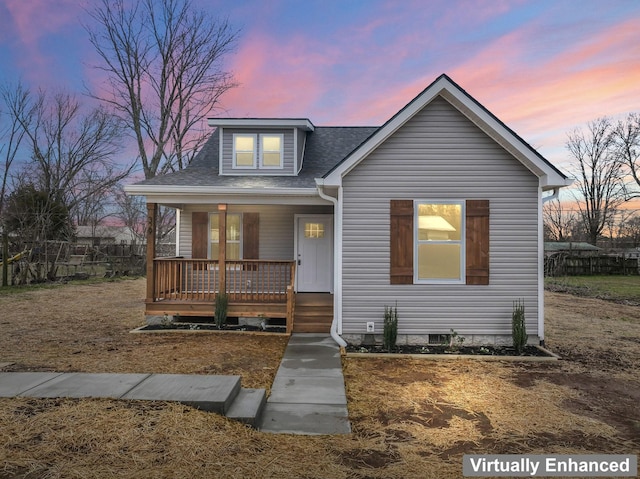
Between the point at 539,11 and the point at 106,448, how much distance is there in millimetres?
13559

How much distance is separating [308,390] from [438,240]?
160 inches

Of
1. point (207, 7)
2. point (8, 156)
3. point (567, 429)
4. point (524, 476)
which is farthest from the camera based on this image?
point (8, 156)

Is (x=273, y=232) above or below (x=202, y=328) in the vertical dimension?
above

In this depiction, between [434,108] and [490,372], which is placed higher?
[434,108]

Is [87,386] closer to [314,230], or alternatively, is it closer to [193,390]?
[193,390]

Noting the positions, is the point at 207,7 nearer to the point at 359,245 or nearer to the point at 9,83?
the point at 9,83

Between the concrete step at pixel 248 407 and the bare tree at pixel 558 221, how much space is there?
42084 mm

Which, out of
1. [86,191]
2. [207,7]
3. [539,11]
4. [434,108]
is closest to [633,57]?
[539,11]

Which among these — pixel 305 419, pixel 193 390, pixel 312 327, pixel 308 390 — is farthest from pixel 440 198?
pixel 193 390

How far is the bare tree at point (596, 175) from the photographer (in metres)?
34.4

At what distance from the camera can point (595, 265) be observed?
2459cm

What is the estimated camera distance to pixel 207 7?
21719mm

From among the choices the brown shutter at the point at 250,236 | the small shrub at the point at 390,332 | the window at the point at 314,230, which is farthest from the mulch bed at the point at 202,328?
the window at the point at 314,230

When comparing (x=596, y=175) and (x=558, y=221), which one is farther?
(x=558, y=221)
